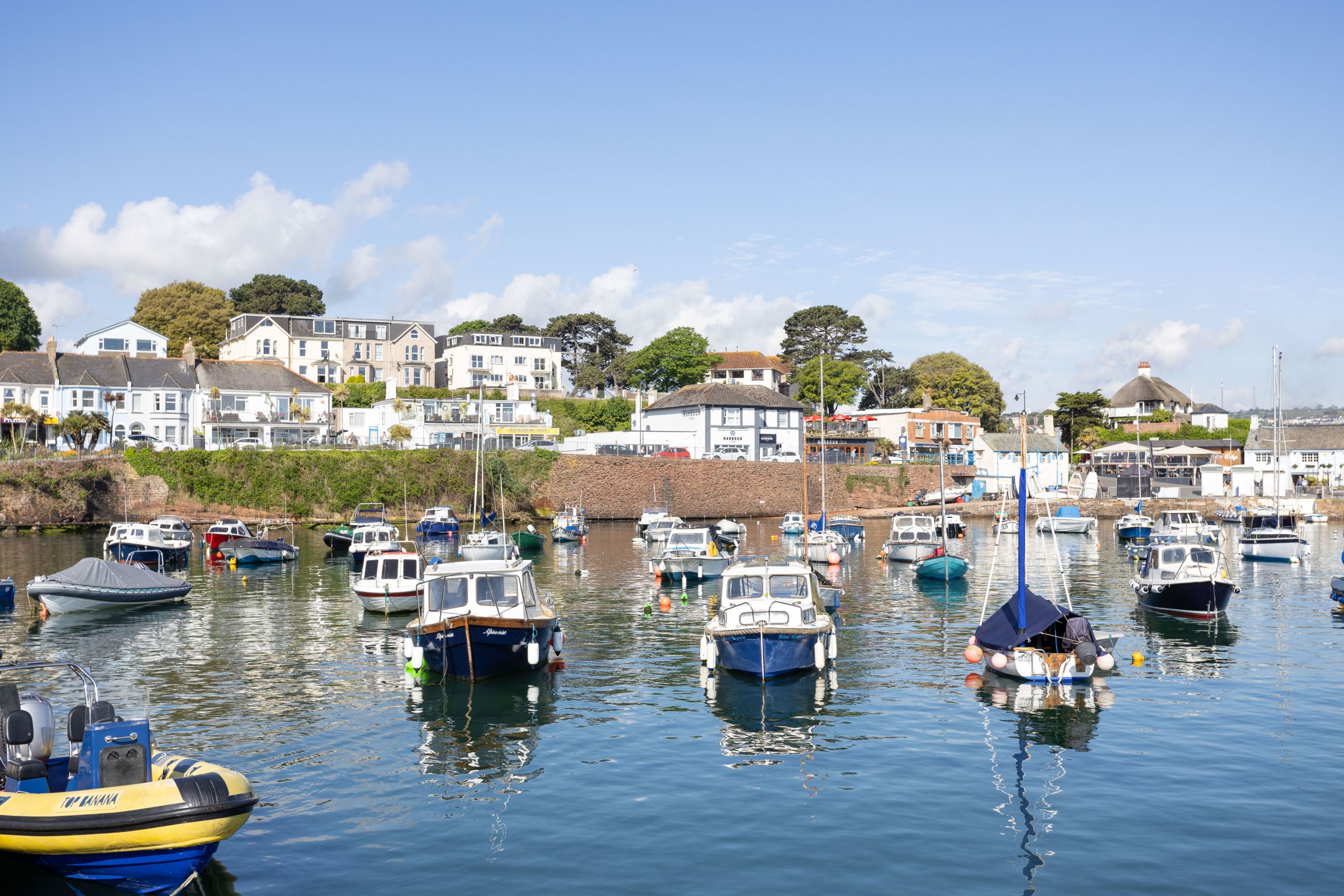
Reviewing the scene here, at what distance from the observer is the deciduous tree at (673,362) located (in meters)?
146

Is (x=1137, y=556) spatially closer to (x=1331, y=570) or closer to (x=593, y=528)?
(x=1331, y=570)

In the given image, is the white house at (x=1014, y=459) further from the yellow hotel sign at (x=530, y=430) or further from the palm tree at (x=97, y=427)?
the palm tree at (x=97, y=427)

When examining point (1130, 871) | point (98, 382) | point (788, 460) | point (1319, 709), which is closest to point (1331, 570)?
point (1319, 709)

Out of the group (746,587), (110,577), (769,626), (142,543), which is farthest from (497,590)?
(142,543)

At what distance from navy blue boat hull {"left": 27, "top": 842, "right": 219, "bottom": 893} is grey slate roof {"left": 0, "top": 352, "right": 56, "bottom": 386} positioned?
101 metres

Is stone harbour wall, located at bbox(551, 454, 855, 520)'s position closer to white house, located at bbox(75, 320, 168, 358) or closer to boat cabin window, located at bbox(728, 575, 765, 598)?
white house, located at bbox(75, 320, 168, 358)

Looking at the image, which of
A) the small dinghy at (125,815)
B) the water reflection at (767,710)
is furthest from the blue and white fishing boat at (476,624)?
the small dinghy at (125,815)

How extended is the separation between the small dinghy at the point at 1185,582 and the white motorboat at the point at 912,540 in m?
18.7

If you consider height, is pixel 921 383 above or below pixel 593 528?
above

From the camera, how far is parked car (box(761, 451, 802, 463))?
397ft

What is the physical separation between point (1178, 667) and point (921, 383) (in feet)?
449

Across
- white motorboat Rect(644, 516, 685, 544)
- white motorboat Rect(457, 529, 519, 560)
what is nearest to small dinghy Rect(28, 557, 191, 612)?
white motorboat Rect(457, 529, 519, 560)

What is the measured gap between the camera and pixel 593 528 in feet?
324

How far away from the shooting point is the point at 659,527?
7875 centimetres
